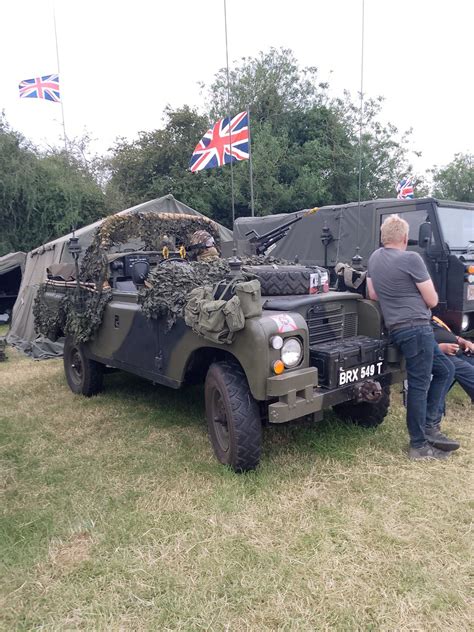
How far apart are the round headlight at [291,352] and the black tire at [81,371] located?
9.91ft

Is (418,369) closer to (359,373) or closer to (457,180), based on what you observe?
(359,373)

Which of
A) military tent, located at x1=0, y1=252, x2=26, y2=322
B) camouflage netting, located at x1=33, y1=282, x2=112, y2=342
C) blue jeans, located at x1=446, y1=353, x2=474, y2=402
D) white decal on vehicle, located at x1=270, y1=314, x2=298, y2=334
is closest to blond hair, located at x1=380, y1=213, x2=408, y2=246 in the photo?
white decal on vehicle, located at x1=270, y1=314, x2=298, y2=334

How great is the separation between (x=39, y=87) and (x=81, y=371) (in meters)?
10.00

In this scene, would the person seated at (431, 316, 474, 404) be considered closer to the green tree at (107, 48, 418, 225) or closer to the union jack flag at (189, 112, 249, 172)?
the union jack flag at (189, 112, 249, 172)

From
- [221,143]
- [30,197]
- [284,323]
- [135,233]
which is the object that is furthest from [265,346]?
[30,197]

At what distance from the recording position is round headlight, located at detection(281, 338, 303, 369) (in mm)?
3346

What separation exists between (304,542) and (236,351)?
123 cm

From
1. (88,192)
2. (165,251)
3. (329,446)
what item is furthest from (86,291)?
(88,192)

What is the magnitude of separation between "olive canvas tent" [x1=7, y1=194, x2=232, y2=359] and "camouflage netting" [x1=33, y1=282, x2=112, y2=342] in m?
2.63

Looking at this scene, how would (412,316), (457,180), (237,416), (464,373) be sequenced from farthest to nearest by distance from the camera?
1. (457,180)
2. (464,373)
3. (412,316)
4. (237,416)

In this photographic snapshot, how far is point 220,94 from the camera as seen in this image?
28.0 meters

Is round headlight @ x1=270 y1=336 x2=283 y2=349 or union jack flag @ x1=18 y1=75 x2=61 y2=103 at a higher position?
union jack flag @ x1=18 y1=75 x2=61 y2=103

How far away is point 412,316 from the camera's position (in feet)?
12.2

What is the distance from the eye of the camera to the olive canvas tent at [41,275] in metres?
9.05
